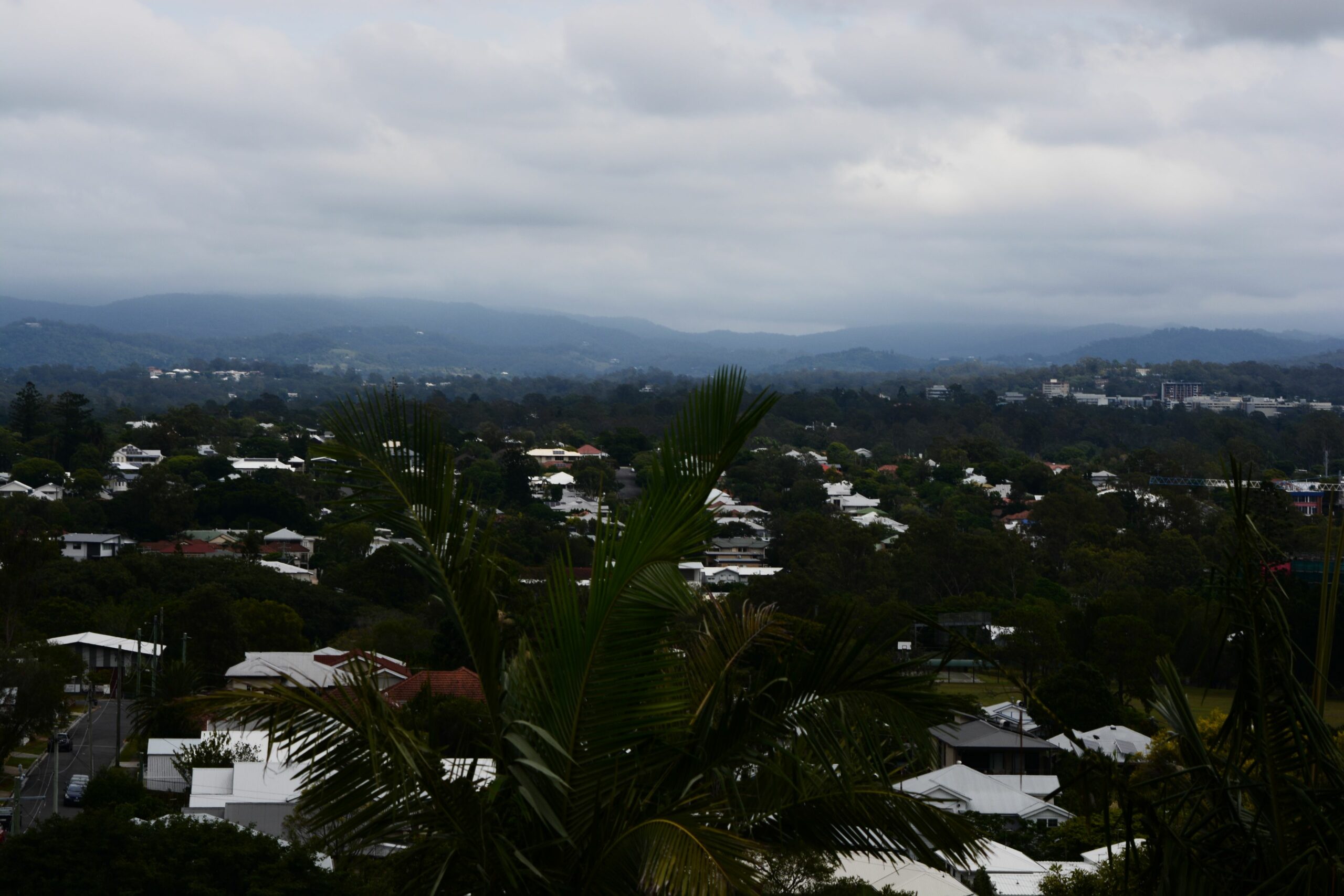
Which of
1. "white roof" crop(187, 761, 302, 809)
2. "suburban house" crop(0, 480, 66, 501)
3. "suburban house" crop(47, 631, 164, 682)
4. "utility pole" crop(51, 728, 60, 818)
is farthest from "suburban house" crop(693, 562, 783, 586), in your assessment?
"suburban house" crop(0, 480, 66, 501)

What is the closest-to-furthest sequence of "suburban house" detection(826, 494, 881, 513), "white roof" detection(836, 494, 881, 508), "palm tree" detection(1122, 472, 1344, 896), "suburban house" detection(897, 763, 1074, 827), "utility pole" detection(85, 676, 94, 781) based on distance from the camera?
"palm tree" detection(1122, 472, 1344, 896)
"suburban house" detection(897, 763, 1074, 827)
"utility pole" detection(85, 676, 94, 781)
"suburban house" detection(826, 494, 881, 513)
"white roof" detection(836, 494, 881, 508)

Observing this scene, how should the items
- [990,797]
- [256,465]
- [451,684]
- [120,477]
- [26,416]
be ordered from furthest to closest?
[26,416], [256,465], [120,477], [451,684], [990,797]

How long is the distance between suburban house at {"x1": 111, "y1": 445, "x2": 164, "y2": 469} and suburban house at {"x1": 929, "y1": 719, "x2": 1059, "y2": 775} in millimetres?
48963

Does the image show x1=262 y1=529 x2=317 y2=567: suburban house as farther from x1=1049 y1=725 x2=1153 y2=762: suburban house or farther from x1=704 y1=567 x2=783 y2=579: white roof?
x1=1049 y1=725 x2=1153 y2=762: suburban house

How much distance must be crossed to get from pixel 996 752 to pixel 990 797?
16.9 ft

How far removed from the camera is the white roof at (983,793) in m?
16.8

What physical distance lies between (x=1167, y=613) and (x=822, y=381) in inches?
6241

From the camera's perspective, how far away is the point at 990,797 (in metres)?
17.1

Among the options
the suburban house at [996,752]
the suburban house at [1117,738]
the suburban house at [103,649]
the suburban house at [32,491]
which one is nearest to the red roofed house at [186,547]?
the suburban house at [32,491]

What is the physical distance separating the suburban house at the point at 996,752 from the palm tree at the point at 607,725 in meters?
18.9

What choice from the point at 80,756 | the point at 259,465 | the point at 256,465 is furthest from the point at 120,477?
the point at 80,756

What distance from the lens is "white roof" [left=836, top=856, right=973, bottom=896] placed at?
35.9 ft

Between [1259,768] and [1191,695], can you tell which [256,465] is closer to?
[1191,695]

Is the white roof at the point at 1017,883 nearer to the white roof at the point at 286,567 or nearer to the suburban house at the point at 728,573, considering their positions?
the suburban house at the point at 728,573
